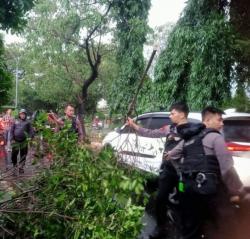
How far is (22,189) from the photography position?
398 cm

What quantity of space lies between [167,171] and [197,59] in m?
9.71

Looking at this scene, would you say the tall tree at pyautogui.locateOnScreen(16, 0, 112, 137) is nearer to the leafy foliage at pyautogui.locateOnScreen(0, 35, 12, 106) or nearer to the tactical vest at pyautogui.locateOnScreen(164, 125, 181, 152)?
the leafy foliage at pyautogui.locateOnScreen(0, 35, 12, 106)

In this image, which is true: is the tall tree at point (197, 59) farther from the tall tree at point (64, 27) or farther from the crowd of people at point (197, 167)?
the crowd of people at point (197, 167)

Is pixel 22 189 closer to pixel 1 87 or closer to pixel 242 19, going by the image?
pixel 1 87

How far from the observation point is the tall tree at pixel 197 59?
47.8ft

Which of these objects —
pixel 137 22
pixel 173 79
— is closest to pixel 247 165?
pixel 173 79

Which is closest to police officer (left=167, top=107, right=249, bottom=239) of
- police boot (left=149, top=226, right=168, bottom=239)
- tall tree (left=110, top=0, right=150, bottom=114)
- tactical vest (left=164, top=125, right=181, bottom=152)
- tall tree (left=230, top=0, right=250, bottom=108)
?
tactical vest (left=164, top=125, right=181, bottom=152)

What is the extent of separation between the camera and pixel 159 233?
228 inches

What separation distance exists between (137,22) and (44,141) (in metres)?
18.8

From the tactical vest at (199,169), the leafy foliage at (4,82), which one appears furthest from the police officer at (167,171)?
the leafy foliage at (4,82)

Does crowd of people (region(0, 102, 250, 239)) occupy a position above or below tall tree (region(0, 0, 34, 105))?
below

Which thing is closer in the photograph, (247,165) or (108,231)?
(108,231)

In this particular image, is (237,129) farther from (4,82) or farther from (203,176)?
(4,82)

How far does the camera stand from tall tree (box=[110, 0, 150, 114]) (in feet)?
74.9
